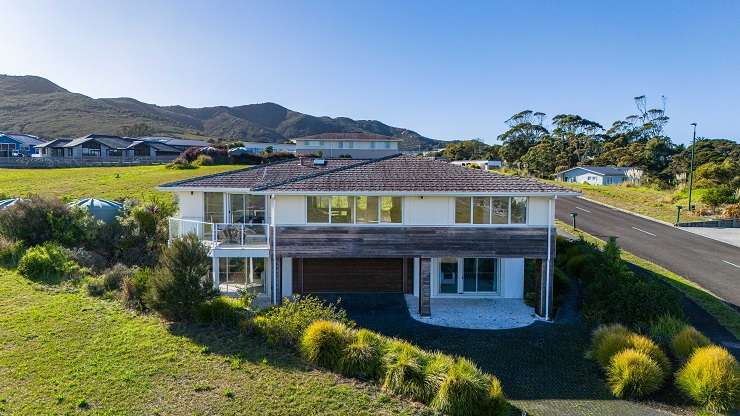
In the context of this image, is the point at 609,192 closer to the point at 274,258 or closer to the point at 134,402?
the point at 274,258

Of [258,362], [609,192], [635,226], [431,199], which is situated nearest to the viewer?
[258,362]

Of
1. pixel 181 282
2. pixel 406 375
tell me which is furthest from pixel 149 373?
pixel 406 375

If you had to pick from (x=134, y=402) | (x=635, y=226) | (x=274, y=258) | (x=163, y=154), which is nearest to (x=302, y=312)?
(x=274, y=258)

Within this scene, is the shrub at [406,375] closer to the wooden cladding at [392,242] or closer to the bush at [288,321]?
the bush at [288,321]

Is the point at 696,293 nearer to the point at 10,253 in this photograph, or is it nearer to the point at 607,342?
the point at 607,342

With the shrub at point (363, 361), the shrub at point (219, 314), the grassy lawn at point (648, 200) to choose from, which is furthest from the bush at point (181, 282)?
the grassy lawn at point (648, 200)

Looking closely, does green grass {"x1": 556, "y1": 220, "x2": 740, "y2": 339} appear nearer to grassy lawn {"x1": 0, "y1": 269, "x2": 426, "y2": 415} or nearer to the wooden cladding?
the wooden cladding

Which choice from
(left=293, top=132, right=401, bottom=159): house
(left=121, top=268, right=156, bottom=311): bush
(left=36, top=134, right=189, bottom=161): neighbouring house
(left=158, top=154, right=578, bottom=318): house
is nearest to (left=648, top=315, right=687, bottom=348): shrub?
(left=158, top=154, right=578, bottom=318): house
